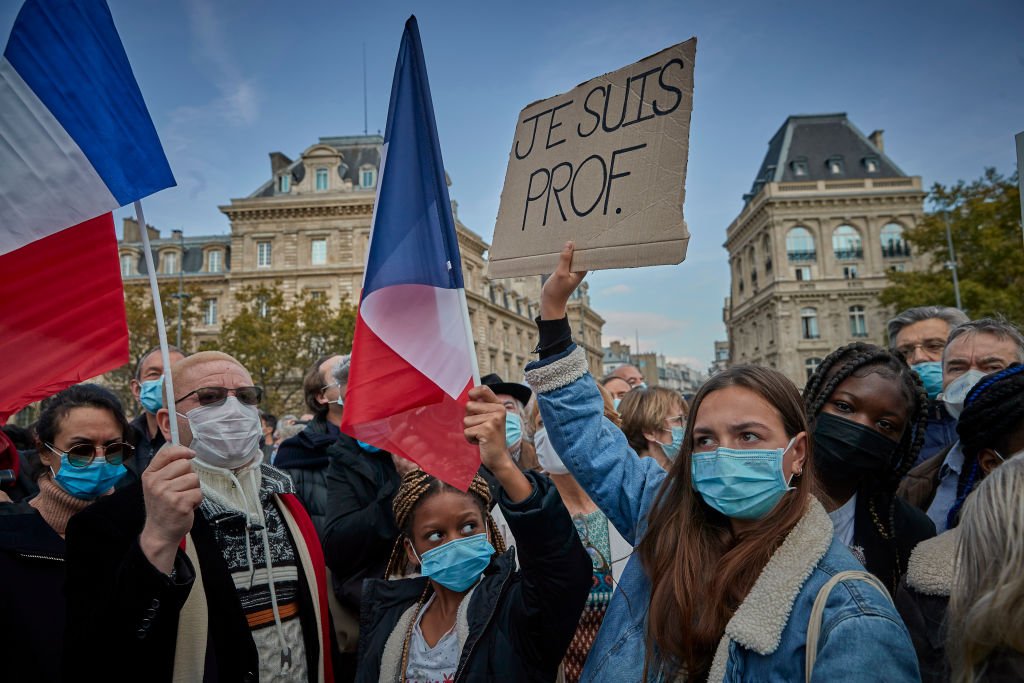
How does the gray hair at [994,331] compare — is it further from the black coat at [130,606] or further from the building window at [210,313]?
the building window at [210,313]

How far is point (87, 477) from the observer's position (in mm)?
3062

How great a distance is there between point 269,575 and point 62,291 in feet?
4.21

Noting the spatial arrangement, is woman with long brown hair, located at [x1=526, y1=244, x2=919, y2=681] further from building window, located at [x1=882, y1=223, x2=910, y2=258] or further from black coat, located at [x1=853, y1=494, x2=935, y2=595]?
building window, located at [x1=882, y1=223, x2=910, y2=258]

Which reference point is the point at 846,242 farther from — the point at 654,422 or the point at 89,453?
the point at 89,453

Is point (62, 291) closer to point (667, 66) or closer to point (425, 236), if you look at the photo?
point (425, 236)

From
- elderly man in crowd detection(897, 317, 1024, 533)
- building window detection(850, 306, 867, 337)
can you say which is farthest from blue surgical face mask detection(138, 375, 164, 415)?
building window detection(850, 306, 867, 337)

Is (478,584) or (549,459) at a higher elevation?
(549,459)

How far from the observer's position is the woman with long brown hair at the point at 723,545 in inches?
65.7

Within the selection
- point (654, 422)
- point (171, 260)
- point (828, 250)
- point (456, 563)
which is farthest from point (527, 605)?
point (828, 250)

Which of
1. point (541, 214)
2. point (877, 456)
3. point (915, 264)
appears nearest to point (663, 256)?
point (541, 214)

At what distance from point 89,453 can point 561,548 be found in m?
2.18

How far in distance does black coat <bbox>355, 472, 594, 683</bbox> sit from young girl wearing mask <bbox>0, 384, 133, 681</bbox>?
1121mm

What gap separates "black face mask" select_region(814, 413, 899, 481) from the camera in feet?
8.70

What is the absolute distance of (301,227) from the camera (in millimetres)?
41750
